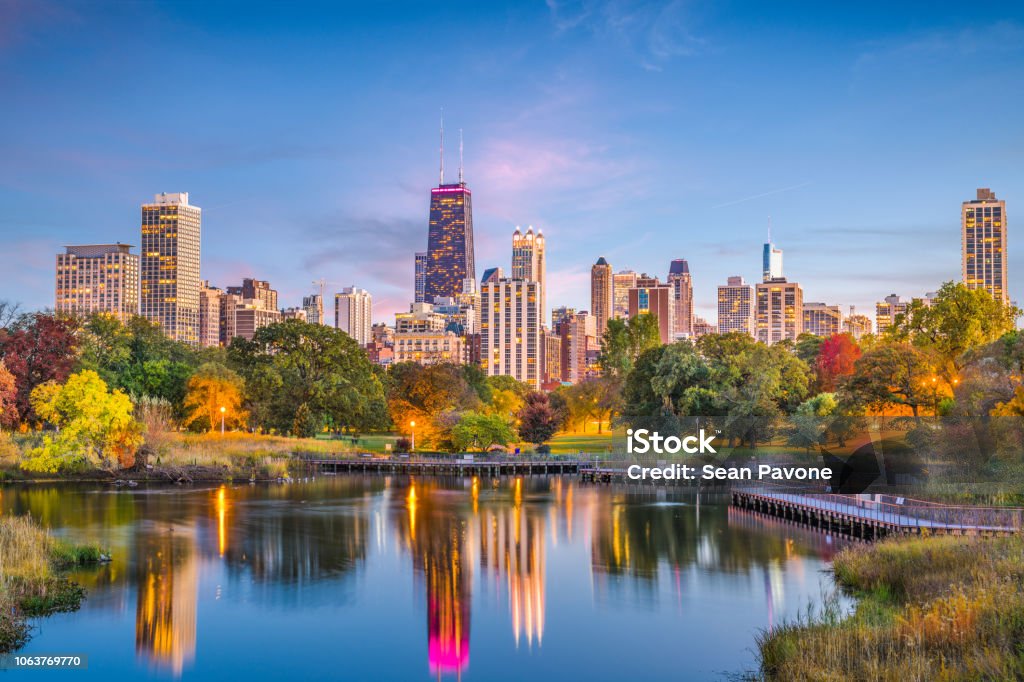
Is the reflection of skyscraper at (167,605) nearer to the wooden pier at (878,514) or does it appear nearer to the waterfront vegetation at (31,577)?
the waterfront vegetation at (31,577)

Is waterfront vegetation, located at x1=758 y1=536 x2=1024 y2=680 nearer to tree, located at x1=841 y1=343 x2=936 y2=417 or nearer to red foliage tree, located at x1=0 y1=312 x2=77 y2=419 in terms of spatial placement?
tree, located at x1=841 y1=343 x2=936 y2=417

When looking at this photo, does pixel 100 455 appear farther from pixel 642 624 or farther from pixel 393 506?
pixel 642 624

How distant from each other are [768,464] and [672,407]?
561 inches

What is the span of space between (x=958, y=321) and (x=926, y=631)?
59412 millimetres

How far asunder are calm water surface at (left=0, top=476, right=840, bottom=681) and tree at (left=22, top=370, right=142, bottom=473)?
5.36 meters

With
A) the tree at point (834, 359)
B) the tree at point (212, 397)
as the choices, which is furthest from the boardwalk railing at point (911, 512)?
the tree at point (212, 397)

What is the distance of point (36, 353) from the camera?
6562 centimetres

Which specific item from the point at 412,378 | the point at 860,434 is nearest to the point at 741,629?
the point at 860,434

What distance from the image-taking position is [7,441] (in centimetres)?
5681

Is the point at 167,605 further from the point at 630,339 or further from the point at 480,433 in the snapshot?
the point at 630,339

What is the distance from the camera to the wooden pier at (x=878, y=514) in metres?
33.5

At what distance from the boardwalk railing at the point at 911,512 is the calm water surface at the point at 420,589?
1920 mm

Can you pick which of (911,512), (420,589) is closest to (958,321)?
(911,512)

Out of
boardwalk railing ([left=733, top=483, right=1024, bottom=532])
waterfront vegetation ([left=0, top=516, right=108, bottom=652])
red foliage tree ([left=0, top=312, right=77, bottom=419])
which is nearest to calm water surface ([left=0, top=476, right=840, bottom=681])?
waterfront vegetation ([left=0, top=516, right=108, bottom=652])
